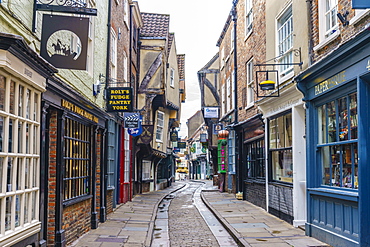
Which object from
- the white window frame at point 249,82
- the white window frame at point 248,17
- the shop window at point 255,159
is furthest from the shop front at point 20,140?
the white window frame at point 248,17

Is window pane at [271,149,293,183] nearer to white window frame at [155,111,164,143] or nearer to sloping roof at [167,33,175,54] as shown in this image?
white window frame at [155,111,164,143]

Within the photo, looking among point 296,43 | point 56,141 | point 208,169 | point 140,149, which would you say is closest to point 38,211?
point 56,141

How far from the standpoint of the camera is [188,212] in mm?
15438

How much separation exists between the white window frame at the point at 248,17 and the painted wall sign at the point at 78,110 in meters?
8.17

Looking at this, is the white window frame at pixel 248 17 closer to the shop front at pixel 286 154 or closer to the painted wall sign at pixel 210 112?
the shop front at pixel 286 154

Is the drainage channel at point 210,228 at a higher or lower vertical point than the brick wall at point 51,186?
lower

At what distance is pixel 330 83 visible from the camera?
334 inches

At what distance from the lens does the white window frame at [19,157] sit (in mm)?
5508

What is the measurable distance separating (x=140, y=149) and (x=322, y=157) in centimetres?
1290

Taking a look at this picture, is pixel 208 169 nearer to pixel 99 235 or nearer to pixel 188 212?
pixel 188 212

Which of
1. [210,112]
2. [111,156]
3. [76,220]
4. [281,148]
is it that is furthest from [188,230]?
[210,112]

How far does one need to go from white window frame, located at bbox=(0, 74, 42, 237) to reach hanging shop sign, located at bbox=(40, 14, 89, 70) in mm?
667

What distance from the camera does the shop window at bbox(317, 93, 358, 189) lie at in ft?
25.6

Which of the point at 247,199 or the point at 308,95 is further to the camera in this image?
the point at 247,199
